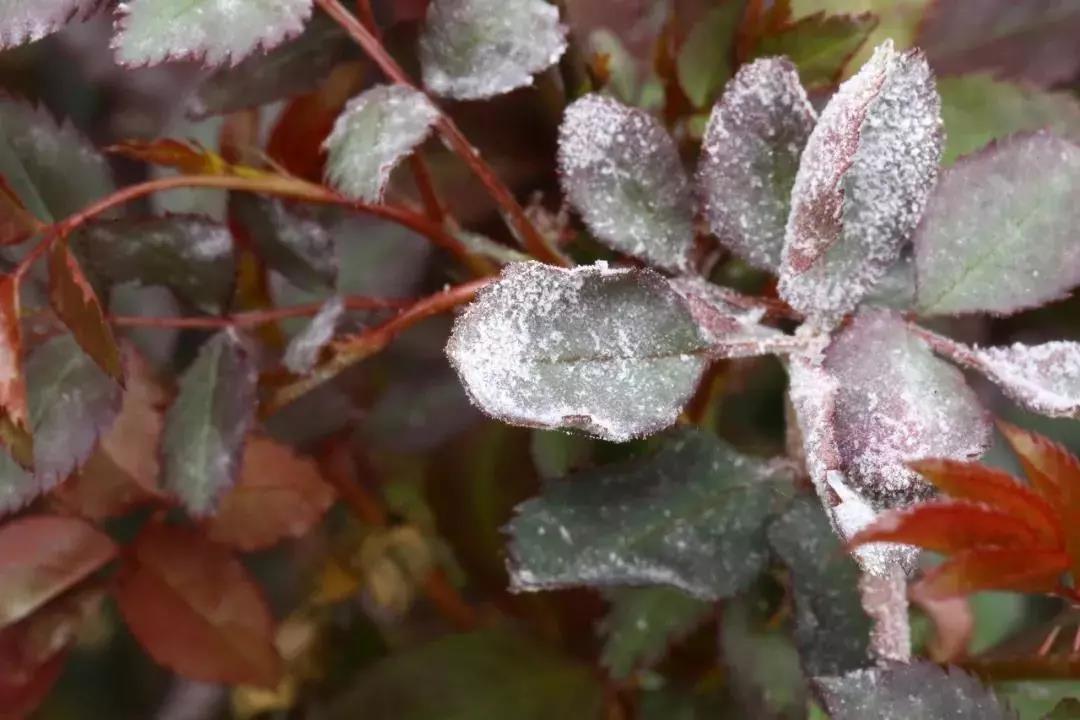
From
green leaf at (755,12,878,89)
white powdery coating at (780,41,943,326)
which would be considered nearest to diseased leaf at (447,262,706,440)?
white powdery coating at (780,41,943,326)

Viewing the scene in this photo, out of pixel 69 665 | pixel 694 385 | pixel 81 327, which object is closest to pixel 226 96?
pixel 81 327

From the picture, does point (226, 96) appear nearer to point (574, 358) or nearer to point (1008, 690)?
point (574, 358)

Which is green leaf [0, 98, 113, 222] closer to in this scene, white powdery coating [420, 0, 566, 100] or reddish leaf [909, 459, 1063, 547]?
white powdery coating [420, 0, 566, 100]

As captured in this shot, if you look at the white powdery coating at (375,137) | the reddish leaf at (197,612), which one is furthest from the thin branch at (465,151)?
the reddish leaf at (197,612)

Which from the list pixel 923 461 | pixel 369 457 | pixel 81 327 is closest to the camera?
pixel 923 461

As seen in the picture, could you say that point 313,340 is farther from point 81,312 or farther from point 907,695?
point 907,695
